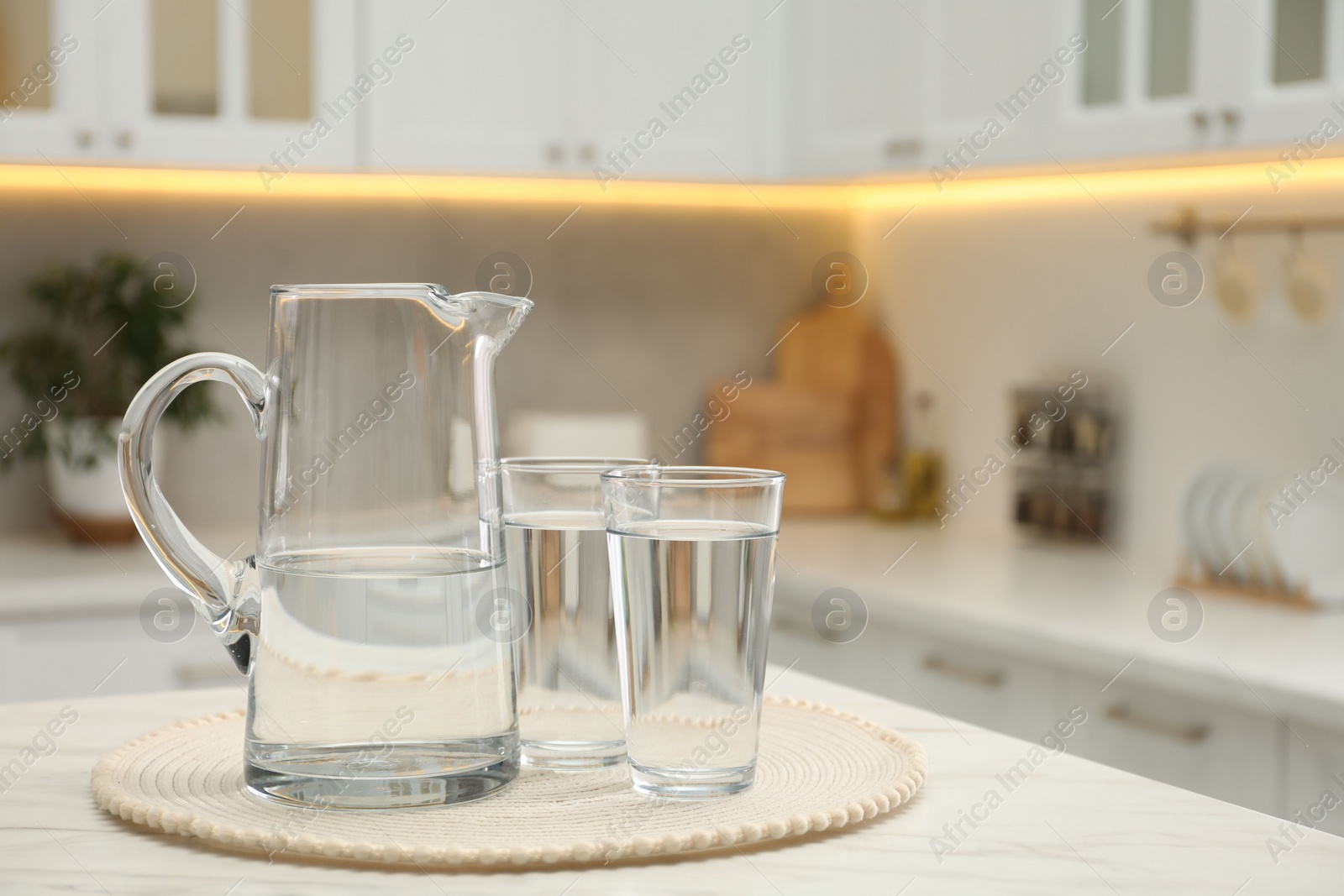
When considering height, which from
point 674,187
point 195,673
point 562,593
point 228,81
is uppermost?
point 228,81

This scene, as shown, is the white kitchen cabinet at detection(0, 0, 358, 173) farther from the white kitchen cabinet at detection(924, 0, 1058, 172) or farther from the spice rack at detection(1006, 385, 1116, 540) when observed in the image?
the spice rack at detection(1006, 385, 1116, 540)

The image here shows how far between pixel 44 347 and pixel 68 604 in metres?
0.61

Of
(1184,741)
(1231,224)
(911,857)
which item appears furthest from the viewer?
(1231,224)

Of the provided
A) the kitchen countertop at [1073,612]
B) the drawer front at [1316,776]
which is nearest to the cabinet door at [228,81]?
the kitchen countertop at [1073,612]

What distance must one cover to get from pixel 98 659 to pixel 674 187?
1.43 meters

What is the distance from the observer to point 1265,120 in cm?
176

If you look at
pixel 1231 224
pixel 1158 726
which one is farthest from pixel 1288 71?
pixel 1158 726

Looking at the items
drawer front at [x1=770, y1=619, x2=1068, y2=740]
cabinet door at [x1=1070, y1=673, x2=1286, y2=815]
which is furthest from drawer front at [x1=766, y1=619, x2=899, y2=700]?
cabinet door at [x1=1070, y1=673, x2=1286, y2=815]

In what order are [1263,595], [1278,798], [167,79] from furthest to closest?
[167,79]
[1263,595]
[1278,798]

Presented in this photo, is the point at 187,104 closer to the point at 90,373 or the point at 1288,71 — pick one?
the point at 90,373

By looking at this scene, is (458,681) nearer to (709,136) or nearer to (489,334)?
(489,334)

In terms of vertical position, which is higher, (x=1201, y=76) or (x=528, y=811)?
(x=1201, y=76)

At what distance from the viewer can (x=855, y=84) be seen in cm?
244

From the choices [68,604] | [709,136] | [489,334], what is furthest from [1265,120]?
[68,604]
